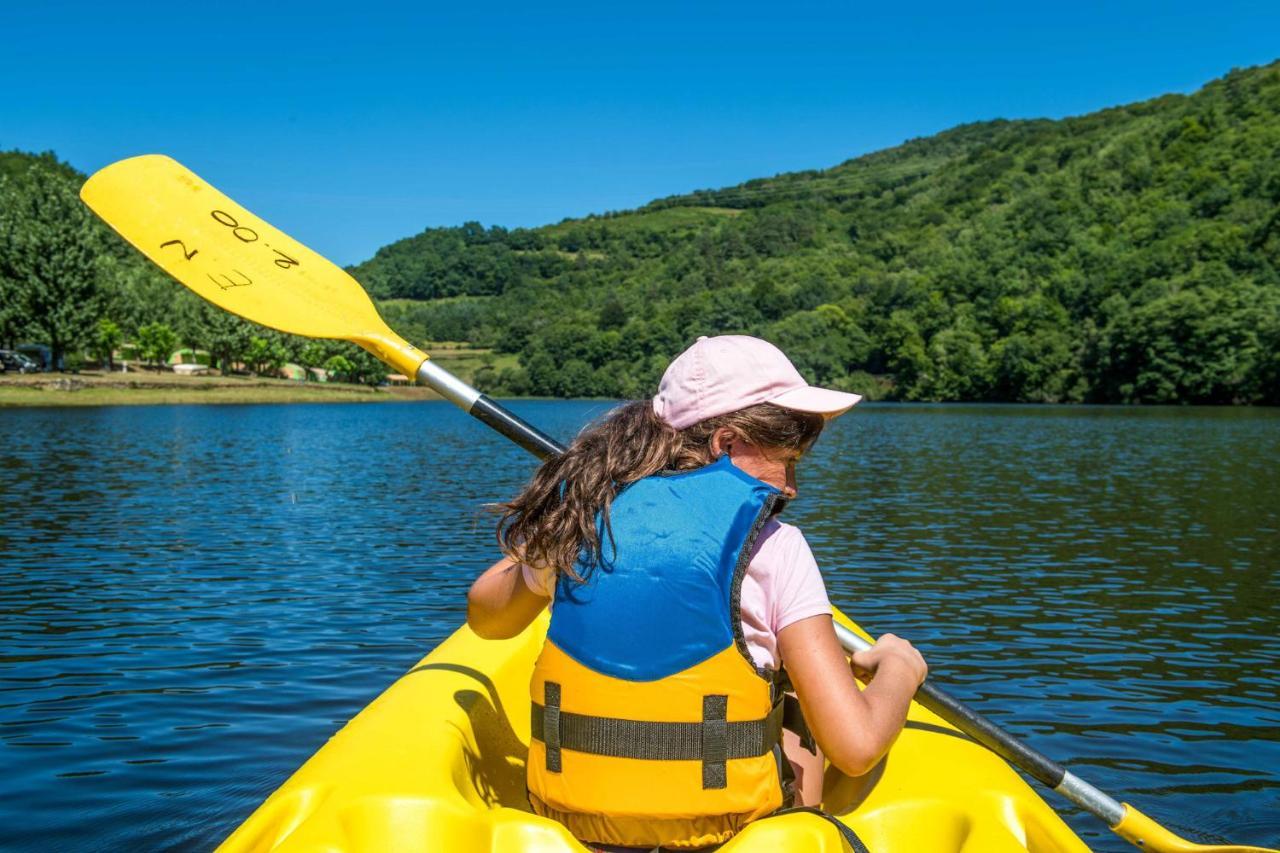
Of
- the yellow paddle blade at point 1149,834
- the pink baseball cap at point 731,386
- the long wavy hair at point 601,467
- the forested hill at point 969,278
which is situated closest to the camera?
the long wavy hair at point 601,467

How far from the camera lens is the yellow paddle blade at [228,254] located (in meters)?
5.30

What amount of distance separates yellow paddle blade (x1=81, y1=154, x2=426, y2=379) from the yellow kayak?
1.90m

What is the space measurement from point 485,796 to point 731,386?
1.73 metres

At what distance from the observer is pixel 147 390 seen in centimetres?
6612

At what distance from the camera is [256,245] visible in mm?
5625

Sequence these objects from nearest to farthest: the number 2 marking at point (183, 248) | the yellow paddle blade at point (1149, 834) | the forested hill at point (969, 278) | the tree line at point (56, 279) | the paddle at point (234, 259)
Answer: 1. the yellow paddle blade at point (1149, 834)
2. the paddle at point (234, 259)
3. the number 2 marking at point (183, 248)
4. the tree line at point (56, 279)
5. the forested hill at point (969, 278)

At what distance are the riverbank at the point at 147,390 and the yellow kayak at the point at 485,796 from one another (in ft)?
173

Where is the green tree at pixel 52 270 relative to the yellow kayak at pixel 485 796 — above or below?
above

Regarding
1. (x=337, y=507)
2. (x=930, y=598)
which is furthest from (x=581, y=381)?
(x=930, y=598)

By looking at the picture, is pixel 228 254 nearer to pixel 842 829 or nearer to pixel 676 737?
pixel 676 737

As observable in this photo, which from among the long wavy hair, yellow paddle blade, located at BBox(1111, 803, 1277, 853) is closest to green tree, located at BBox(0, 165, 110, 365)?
the long wavy hair

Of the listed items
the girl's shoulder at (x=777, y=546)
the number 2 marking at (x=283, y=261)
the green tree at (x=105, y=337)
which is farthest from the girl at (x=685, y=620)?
the green tree at (x=105, y=337)

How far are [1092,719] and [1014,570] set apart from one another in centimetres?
551

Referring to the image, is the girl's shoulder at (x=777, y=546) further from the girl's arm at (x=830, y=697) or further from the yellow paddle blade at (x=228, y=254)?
the yellow paddle blade at (x=228, y=254)
